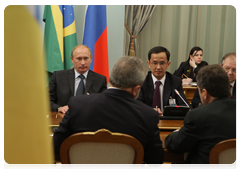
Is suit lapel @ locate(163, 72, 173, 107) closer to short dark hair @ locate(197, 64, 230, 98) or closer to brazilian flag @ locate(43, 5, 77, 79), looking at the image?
short dark hair @ locate(197, 64, 230, 98)

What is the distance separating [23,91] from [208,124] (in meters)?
1.31

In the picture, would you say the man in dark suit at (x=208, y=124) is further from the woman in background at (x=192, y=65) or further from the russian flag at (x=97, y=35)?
the woman in background at (x=192, y=65)

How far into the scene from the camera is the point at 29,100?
18 cm

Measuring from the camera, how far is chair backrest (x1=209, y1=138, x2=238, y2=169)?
3.92 feet

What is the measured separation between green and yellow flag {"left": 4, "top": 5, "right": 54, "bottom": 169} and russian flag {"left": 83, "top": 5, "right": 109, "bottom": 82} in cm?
377

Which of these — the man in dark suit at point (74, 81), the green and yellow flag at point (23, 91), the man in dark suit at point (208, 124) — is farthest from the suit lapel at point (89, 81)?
the green and yellow flag at point (23, 91)

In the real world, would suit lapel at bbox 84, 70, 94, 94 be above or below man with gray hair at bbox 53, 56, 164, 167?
above

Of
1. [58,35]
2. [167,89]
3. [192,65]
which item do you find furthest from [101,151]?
[192,65]

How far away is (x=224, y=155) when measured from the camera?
123 centimetres

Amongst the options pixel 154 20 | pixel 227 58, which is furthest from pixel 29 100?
pixel 154 20

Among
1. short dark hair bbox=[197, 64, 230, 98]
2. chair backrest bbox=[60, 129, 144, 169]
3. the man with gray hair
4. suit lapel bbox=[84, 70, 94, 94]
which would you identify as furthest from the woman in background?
chair backrest bbox=[60, 129, 144, 169]

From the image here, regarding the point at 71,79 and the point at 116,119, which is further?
the point at 71,79

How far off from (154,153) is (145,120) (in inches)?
8.5

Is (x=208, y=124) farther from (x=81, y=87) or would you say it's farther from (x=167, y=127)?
(x=81, y=87)
